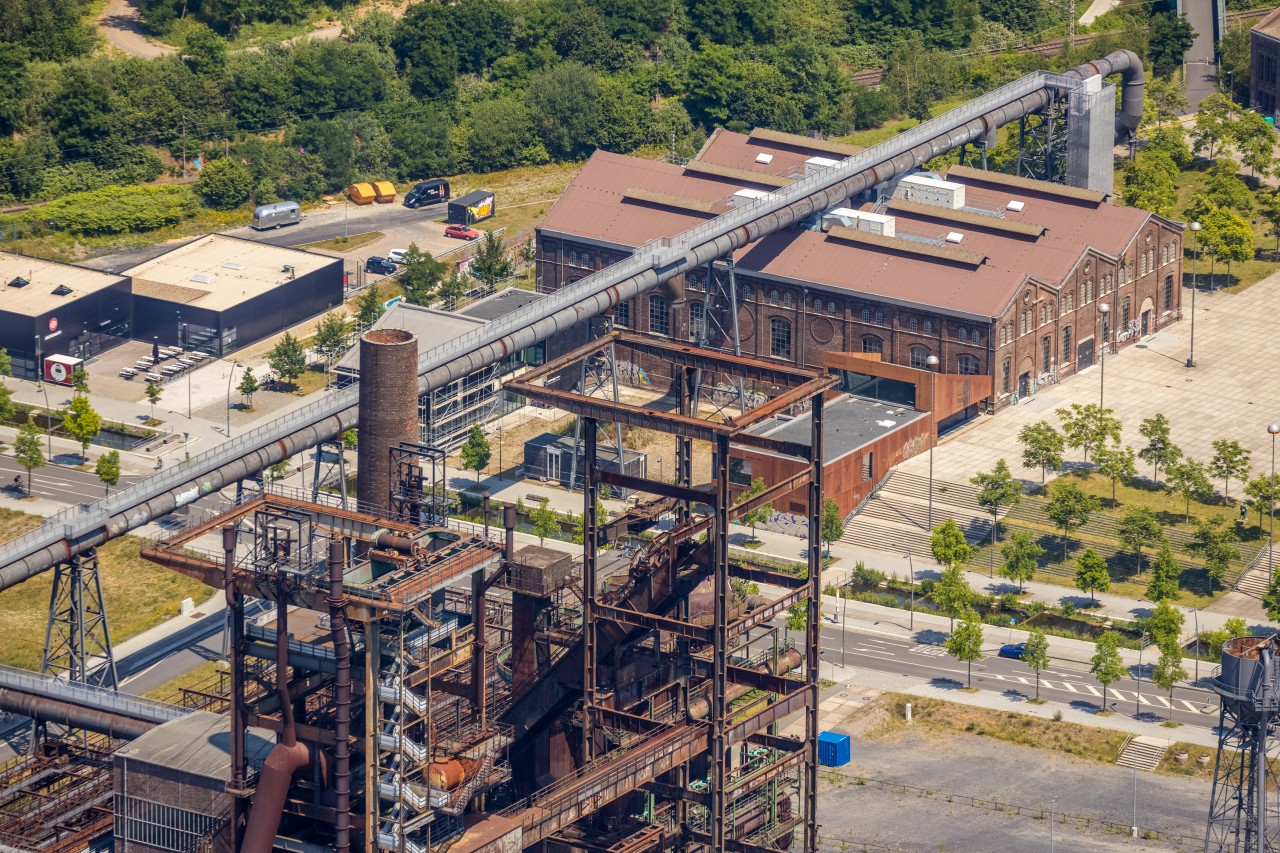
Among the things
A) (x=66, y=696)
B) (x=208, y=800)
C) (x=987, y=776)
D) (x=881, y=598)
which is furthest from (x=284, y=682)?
(x=881, y=598)

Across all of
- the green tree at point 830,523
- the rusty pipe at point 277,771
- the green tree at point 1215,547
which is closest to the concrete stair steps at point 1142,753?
the green tree at point 1215,547

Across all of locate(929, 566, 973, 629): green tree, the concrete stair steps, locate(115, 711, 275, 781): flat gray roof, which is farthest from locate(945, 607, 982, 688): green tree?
locate(115, 711, 275, 781): flat gray roof

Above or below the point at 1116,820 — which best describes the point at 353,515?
above

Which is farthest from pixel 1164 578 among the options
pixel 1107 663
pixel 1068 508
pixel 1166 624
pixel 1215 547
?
pixel 1107 663

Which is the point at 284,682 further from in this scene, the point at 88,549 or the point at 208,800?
the point at 88,549

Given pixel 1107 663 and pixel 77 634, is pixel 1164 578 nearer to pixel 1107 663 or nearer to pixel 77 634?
pixel 1107 663

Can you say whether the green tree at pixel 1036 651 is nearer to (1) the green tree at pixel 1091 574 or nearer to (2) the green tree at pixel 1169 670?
(2) the green tree at pixel 1169 670

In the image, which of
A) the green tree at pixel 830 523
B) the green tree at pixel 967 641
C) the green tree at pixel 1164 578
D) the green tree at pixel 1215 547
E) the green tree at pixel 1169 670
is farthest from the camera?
the green tree at pixel 830 523
